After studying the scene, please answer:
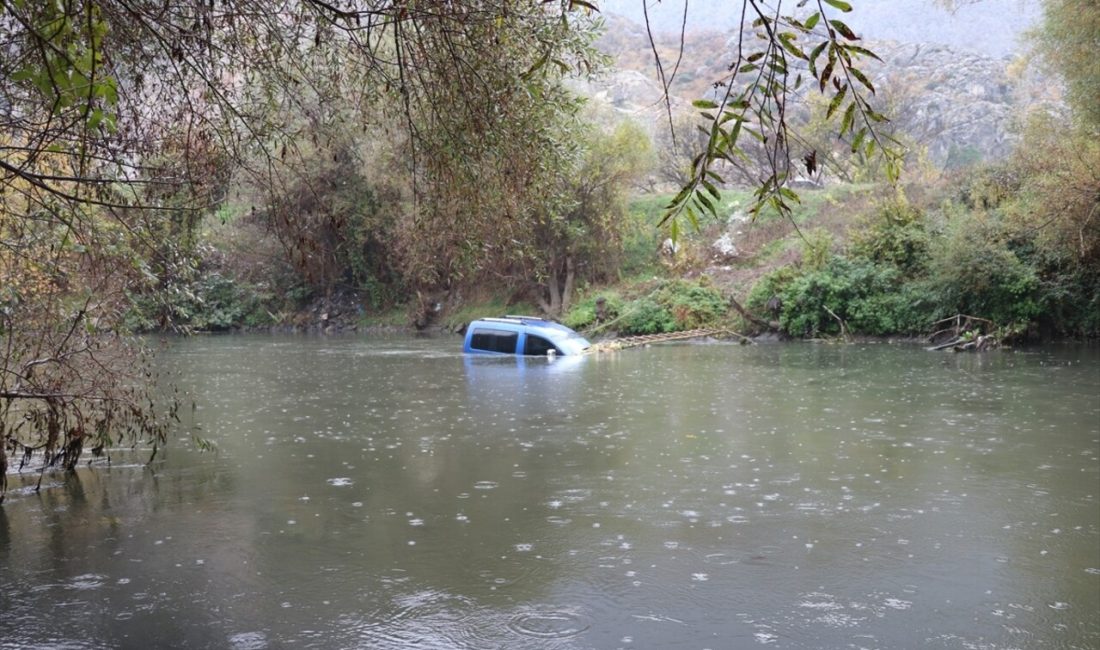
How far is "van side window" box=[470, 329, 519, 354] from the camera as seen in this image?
30516 mm

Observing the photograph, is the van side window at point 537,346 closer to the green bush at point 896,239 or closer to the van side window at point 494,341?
the van side window at point 494,341

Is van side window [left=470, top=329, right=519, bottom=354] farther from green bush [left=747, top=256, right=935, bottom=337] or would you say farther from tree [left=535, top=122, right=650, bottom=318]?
green bush [left=747, top=256, right=935, bottom=337]

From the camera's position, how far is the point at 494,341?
101 ft

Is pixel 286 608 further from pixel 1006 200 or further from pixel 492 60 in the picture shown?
pixel 1006 200

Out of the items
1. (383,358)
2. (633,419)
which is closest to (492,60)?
(633,419)

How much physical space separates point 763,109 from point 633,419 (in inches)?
524

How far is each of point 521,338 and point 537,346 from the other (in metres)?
0.56

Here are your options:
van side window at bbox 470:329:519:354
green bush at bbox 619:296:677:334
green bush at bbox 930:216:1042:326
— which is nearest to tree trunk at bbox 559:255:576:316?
green bush at bbox 619:296:677:334

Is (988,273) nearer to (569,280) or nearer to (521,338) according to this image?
(521,338)

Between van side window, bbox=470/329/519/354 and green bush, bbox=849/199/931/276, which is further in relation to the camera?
green bush, bbox=849/199/931/276

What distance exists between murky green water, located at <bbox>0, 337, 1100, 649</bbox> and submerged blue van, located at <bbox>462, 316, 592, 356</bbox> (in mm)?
12009

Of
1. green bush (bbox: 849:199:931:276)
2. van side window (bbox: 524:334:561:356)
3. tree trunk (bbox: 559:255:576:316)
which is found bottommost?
van side window (bbox: 524:334:561:356)

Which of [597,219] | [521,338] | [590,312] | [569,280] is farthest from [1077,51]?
[569,280]

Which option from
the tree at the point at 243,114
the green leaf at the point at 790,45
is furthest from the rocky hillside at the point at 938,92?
the green leaf at the point at 790,45
